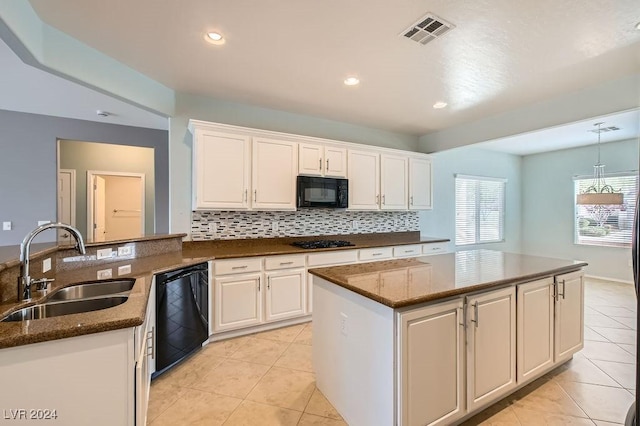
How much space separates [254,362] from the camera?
2.51 m

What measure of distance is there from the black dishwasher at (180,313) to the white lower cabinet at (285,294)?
2.15 ft

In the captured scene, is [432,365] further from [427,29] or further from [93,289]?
[427,29]

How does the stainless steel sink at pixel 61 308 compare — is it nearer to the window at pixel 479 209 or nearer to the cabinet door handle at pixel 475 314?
the cabinet door handle at pixel 475 314

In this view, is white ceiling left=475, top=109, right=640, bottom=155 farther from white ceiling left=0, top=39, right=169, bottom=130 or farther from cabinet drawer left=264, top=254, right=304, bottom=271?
white ceiling left=0, top=39, right=169, bottom=130

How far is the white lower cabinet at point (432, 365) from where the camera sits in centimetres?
142

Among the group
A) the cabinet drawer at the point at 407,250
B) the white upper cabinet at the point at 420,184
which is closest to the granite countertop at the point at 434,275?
the cabinet drawer at the point at 407,250

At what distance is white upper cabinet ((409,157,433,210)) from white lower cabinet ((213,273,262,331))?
2.82m

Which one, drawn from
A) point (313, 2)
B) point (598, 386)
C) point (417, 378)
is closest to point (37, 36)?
point (313, 2)

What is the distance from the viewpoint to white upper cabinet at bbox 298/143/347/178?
360 centimetres

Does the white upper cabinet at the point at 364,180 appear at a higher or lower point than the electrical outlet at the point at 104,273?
higher

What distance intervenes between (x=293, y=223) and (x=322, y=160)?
3.11 feet

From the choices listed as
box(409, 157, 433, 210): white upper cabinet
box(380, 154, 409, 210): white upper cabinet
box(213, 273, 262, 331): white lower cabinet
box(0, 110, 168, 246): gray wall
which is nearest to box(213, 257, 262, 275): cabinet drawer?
box(213, 273, 262, 331): white lower cabinet

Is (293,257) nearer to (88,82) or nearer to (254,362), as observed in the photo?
(254,362)

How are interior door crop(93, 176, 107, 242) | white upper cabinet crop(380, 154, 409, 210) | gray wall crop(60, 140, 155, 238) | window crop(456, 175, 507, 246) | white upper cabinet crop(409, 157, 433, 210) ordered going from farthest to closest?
1. window crop(456, 175, 507, 246)
2. interior door crop(93, 176, 107, 242)
3. gray wall crop(60, 140, 155, 238)
4. white upper cabinet crop(409, 157, 433, 210)
5. white upper cabinet crop(380, 154, 409, 210)
